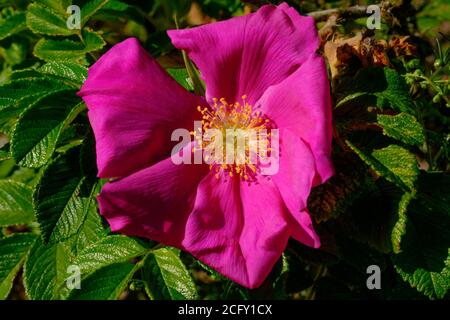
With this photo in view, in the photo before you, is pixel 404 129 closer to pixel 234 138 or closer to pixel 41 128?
pixel 234 138

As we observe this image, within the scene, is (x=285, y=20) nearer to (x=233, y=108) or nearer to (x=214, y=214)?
(x=233, y=108)

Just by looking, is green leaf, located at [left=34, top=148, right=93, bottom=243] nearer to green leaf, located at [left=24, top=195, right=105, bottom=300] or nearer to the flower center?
green leaf, located at [left=24, top=195, right=105, bottom=300]

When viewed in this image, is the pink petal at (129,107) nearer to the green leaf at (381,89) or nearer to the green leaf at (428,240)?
the green leaf at (381,89)

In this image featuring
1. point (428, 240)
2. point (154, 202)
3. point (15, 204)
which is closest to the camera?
point (154, 202)

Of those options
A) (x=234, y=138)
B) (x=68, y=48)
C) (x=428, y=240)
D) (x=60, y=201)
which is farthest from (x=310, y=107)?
(x=68, y=48)

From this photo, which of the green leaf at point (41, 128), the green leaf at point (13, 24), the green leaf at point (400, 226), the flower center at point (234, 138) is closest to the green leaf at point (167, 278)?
the flower center at point (234, 138)
